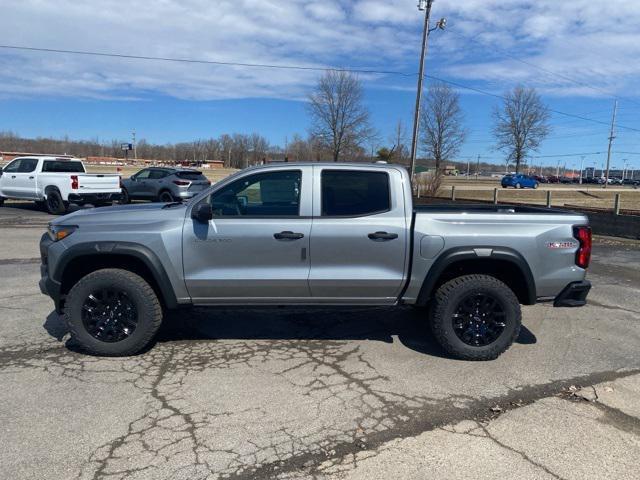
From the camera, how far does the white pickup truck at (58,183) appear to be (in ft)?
49.6

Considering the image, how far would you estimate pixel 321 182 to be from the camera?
4359 mm

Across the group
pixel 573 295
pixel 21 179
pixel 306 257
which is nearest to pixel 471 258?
pixel 573 295

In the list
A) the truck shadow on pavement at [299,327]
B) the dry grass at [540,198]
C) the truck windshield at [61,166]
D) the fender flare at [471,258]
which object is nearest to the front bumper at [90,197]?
the truck windshield at [61,166]

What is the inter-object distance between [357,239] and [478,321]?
4.43 feet

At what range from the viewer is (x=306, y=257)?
4.25 meters

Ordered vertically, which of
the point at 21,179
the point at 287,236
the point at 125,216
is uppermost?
the point at 125,216

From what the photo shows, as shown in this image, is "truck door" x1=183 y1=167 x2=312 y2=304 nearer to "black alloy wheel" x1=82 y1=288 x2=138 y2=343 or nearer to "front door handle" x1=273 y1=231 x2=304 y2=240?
"front door handle" x1=273 y1=231 x2=304 y2=240

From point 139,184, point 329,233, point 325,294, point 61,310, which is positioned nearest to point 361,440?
point 325,294

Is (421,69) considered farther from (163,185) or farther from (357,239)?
(357,239)

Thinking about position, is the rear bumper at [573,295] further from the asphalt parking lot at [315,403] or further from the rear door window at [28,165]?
the rear door window at [28,165]

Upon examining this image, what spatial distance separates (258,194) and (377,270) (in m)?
1.28

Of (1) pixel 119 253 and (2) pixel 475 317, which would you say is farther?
(2) pixel 475 317

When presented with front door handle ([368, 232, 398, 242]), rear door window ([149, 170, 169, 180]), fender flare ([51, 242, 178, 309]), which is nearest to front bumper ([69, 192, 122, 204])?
rear door window ([149, 170, 169, 180])

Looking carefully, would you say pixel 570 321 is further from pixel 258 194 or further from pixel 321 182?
pixel 258 194
